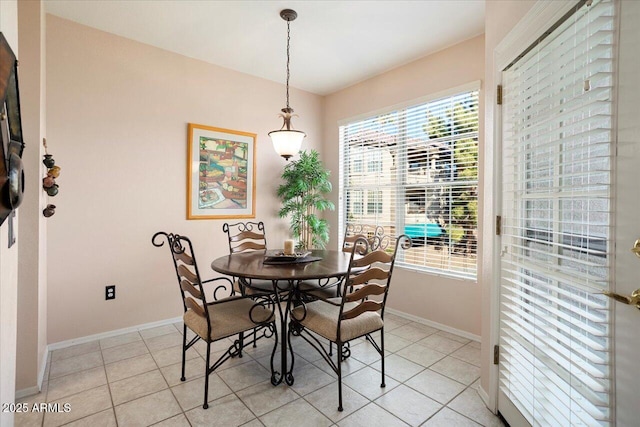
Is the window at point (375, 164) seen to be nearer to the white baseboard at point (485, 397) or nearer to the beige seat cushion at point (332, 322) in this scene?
the beige seat cushion at point (332, 322)

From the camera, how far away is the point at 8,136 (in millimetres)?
1195

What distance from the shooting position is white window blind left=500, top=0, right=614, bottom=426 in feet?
3.51

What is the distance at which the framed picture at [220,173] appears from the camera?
343cm

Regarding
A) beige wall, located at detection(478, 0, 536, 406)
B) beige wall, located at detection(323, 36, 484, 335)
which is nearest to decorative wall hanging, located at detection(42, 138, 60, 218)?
beige wall, located at detection(478, 0, 536, 406)

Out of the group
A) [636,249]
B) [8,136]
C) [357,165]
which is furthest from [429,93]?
[8,136]

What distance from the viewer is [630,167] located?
37.9 inches

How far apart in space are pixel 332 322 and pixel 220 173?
90.9 inches

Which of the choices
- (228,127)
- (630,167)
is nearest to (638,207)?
(630,167)

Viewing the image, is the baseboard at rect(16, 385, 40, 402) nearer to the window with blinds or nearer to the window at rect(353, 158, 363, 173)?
the window with blinds

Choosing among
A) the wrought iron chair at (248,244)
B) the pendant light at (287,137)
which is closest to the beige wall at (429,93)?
the pendant light at (287,137)

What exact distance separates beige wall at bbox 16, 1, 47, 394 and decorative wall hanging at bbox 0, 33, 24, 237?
3.16 ft

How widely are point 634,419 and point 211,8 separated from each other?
3298mm

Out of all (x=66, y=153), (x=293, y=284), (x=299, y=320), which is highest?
(x=66, y=153)

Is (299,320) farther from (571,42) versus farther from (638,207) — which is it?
(571,42)
